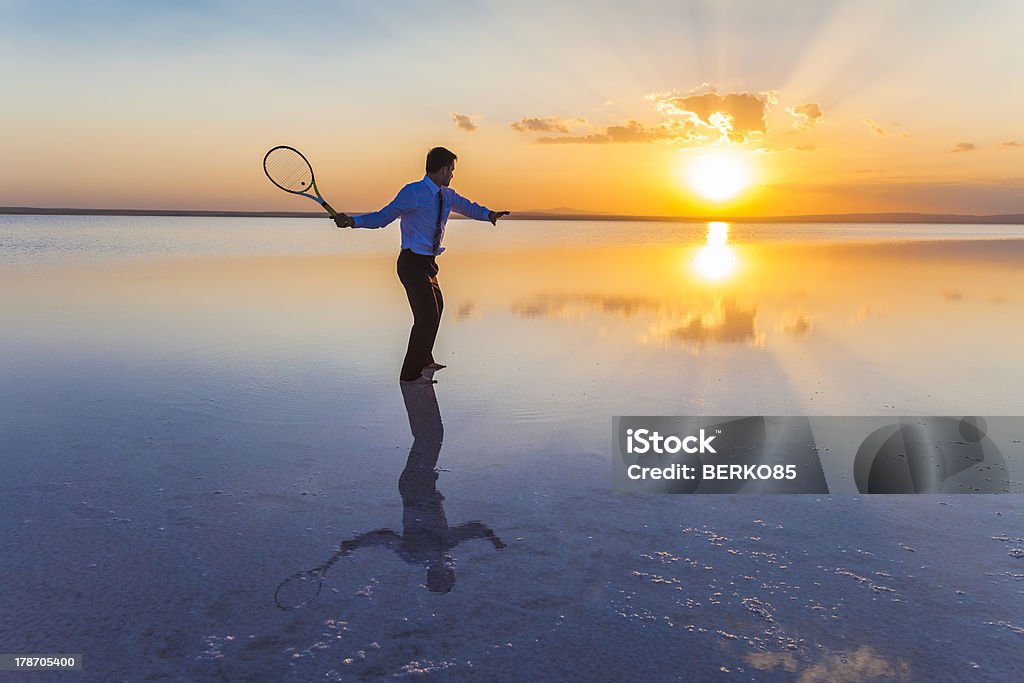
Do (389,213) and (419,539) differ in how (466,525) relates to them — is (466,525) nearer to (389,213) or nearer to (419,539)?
(419,539)

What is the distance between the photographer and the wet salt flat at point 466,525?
10.0 ft

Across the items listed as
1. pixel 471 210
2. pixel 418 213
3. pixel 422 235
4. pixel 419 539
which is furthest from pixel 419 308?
pixel 419 539

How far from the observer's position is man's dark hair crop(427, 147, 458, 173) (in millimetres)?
7867

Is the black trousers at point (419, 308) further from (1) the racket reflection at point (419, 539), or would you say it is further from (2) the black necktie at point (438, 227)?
(1) the racket reflection at point (419, 539)

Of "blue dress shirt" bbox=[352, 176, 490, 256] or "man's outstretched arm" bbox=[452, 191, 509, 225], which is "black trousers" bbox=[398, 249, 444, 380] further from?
"man's outstretched arm" bbox=[452, 191, 509, 225]

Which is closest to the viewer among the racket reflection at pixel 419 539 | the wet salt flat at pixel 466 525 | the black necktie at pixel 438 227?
the wet salt flat at pixel 466 525

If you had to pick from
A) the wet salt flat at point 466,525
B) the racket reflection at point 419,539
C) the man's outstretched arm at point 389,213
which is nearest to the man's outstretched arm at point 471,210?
the man's outstretched arm at point 389,213

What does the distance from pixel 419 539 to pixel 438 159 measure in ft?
15.8

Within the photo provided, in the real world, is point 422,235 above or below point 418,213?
below

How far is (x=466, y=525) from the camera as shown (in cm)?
427

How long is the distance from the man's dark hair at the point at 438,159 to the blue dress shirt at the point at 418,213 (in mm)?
139

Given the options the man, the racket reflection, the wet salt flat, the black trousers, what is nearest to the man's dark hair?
the man

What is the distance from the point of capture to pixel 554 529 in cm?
420

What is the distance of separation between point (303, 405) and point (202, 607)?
3.65 metres
